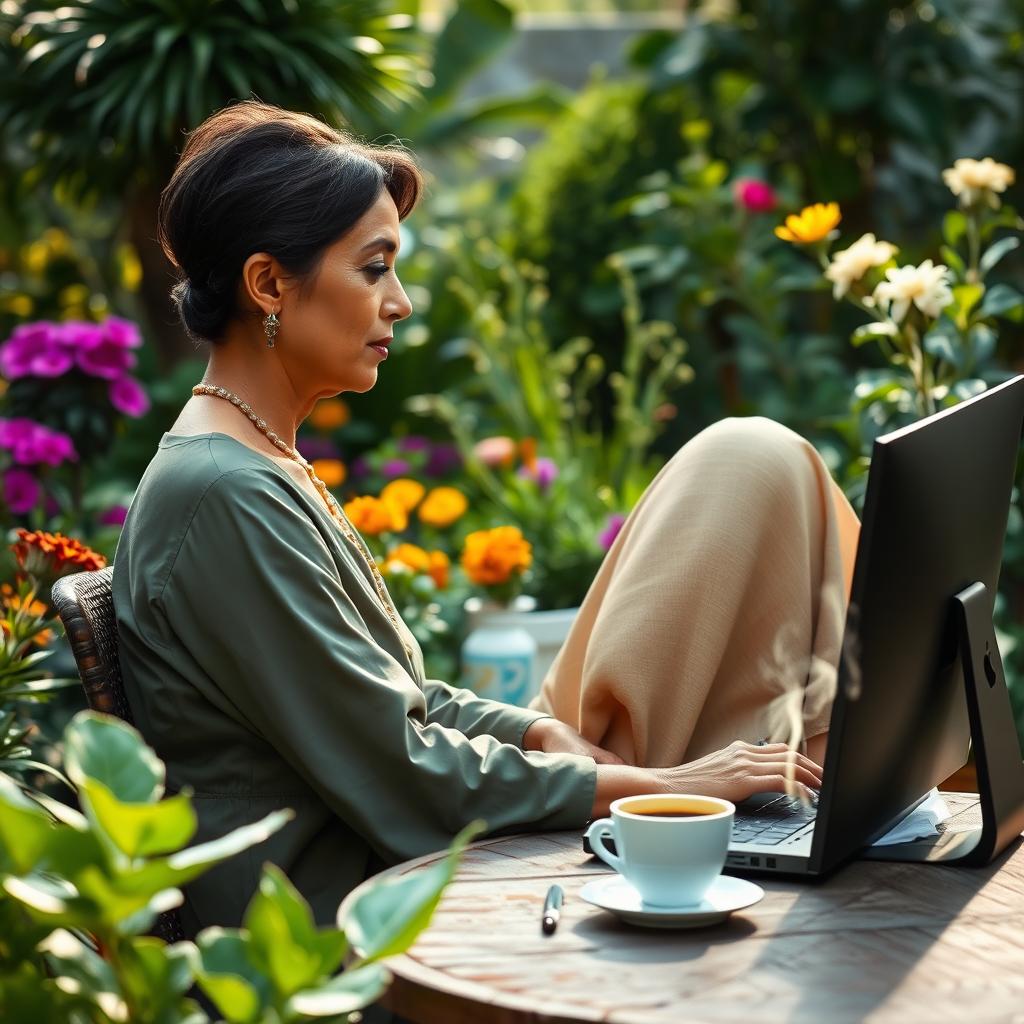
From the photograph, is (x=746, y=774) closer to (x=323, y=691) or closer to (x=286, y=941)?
(x=323, y=691)

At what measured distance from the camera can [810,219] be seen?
2871 millimetres

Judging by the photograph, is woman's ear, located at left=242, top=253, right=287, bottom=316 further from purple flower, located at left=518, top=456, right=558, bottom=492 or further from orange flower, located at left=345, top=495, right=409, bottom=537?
purple flower, located at left=518, top=456, right=558, bottom=492

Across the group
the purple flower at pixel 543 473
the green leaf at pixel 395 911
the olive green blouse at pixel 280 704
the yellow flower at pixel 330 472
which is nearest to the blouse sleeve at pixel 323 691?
the olive green blouse at pixel 280 704

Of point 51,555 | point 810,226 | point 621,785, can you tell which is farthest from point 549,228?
point 621,785

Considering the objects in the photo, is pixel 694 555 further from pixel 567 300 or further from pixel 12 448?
pixel 567 300

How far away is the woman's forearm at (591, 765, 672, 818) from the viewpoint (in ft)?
5.77

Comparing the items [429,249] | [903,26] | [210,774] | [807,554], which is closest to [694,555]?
[807,554]

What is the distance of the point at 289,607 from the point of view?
1676mm

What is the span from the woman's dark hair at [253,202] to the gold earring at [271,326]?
1.7 inches

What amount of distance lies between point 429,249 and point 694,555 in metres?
5.11

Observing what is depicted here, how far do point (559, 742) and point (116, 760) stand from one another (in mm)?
1034

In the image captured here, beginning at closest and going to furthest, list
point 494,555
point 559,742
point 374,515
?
point 559,742
point 374,515
point 494,555

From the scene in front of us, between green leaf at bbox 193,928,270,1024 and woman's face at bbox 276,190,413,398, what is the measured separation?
1074 mm

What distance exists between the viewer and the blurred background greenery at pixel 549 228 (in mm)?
4230
